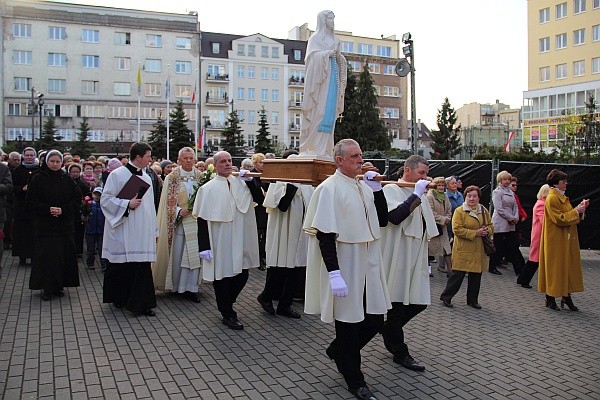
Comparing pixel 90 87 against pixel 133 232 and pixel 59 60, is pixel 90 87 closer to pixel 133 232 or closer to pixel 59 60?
pixel 59 60

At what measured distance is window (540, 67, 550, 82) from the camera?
2352 inches

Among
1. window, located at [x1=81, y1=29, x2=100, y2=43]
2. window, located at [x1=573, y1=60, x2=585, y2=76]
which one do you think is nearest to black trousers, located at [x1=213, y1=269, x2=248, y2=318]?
window, located at [x1=573, y1=60, x2=585, y2=76]

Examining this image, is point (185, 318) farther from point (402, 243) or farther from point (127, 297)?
point (402, 243)

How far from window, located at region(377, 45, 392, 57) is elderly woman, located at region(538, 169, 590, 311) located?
75380mm

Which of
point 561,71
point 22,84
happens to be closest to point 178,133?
point 22,84

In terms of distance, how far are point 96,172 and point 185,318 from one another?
6.80m

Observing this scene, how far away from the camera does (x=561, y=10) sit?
190ft

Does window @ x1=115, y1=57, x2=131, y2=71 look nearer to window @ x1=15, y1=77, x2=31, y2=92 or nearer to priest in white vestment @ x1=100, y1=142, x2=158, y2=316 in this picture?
window @ x1=15, y1=77, x2=31, y2=92

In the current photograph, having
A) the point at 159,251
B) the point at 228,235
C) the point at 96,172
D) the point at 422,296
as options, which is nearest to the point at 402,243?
the point at 422,296

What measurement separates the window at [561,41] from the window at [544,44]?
1.20 metres

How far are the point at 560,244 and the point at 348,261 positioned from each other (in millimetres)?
5033

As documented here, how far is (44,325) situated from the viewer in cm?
747

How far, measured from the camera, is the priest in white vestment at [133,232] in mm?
7859

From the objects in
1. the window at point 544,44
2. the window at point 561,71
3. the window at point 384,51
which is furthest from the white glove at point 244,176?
the window at point 384,51
